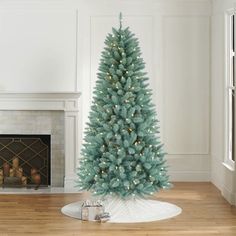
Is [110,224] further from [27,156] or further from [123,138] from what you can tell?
[27,156]

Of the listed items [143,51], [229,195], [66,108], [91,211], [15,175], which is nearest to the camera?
[91,211]

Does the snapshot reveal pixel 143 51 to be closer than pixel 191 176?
Yes

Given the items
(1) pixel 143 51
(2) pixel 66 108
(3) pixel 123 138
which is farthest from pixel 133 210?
(1) pixel 143 51

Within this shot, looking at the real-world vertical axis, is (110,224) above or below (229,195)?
below

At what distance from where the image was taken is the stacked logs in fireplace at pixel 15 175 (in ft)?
25.5

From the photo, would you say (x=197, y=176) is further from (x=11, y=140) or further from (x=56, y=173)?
(x=11, y=140)

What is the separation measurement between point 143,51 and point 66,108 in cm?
123

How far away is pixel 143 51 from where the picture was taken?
26.7 feet

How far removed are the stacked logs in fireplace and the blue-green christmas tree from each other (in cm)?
178

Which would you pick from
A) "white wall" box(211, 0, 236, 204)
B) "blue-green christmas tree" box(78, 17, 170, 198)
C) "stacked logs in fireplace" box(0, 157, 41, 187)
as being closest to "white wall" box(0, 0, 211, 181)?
"white wall" box(211, 0, 236, 204)

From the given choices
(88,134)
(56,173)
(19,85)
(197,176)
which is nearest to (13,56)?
(19,85)

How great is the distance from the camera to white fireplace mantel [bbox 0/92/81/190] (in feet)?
25.3

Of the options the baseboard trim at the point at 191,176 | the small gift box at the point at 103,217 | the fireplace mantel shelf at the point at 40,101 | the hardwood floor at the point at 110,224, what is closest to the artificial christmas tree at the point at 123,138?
the small gift box at the point at 103,217

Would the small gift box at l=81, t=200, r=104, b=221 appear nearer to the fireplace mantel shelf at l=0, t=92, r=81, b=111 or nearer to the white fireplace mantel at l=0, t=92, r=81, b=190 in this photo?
the white fireplace mantel at l=0, t=92, r=81, b=190
